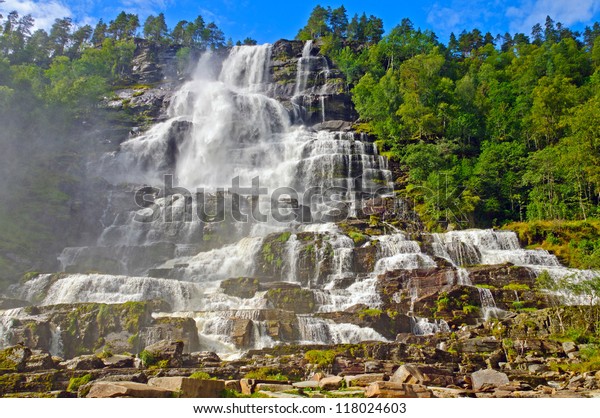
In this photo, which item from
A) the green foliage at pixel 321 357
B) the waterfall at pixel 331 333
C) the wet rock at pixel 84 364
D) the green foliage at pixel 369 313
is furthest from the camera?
the green foliage at pixel 369 313

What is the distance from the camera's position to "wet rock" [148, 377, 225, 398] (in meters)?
8.55

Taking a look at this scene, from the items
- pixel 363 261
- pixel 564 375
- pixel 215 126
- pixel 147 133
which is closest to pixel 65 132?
pixel 147 133

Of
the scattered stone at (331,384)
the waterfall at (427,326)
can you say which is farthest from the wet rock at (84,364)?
the waterfall at (427,326)

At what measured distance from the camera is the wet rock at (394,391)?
8797mm

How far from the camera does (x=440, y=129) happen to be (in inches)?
1988

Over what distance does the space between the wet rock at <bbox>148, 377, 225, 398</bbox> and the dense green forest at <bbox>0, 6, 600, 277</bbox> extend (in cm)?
2269

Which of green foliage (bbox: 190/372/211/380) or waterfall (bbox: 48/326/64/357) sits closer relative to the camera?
green foliage (bbox: 190/372/211/380)

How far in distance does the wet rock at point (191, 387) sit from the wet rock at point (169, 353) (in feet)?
18.4

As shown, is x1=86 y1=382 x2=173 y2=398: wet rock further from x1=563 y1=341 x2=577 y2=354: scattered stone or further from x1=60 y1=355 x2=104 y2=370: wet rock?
x1=563 y1=341 x2=577 y2=354: scattered stone

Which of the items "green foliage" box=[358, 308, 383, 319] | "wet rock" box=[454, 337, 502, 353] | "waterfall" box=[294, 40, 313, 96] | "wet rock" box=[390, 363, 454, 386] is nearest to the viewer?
"wet rock" box=[390, 363, 454, 386]

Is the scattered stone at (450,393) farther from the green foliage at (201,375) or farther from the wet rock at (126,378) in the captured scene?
the wet rock at (126,378)

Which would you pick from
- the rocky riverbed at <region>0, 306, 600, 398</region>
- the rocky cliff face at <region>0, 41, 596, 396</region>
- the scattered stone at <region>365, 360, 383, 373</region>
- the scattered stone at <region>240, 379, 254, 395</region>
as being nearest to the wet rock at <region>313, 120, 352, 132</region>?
the rocky cliff face at <region>0, 41, 596, 396</region>

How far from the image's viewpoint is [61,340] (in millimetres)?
19984

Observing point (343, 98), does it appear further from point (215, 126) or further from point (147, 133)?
point (147, 133)
